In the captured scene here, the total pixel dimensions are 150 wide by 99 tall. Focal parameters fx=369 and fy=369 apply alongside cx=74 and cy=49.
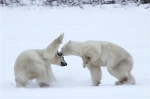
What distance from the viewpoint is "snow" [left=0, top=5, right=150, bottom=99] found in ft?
17.1

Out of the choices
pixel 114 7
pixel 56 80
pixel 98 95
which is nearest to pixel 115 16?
pixel 114 7

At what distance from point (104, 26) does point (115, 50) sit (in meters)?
8.08

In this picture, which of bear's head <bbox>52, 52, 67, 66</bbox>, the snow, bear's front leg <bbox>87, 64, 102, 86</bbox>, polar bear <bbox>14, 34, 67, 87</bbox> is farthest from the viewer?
bear's head <bbox>52, 52, 67, 66</bbox>

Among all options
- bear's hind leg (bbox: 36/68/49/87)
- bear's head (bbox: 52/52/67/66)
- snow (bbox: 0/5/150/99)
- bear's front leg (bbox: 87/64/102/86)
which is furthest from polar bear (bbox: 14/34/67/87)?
bear's front leg (bbox: 87/64/102/86)

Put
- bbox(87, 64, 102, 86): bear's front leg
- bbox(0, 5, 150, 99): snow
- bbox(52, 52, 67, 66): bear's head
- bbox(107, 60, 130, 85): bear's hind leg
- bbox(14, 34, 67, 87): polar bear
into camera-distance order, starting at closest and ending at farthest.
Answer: bbox(0, 5, 150, 99): snow
bbox(14, 34, 67, 87): polar bear
bbox(107, 60, 130, 85): bear's hind leg
bbox(87, 64, 102, 86): bear's front leg
bbox(52, 52, 67, 66): bear's head

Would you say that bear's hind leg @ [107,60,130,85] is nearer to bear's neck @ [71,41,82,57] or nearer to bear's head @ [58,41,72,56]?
bear's neck @ [71,41,82,57]

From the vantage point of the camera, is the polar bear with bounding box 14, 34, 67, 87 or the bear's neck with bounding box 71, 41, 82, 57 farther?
the bear's neck with bounding box 71, 41, 82, 57

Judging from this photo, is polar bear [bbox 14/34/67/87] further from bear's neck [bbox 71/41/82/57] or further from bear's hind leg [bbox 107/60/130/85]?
bear's hind leg [bbox 107/60/130/85]

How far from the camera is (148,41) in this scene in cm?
1202

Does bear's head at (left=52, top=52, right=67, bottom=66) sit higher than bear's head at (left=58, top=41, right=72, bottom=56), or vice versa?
bear's head at (left=58, top=41, right=72, bottom=56)

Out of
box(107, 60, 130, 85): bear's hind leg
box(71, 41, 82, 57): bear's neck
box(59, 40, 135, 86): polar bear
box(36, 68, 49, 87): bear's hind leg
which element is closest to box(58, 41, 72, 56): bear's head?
box(71, 41, 82, 57): bear's neck

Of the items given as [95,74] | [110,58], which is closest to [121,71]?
[110,58]

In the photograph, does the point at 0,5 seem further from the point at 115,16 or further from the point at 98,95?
the point at 98,95

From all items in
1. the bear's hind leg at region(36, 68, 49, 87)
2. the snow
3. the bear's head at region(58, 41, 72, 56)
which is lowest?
the snow
